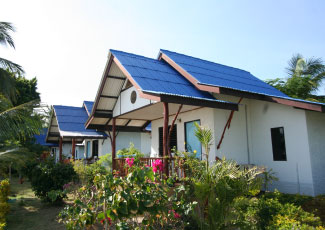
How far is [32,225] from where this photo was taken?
798 centimetres

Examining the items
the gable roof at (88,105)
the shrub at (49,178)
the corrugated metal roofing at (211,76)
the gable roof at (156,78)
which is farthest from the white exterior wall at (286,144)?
the gable roof at (88,105)

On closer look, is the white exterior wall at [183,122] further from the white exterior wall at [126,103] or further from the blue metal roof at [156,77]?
the white exterior wall at [126,103]

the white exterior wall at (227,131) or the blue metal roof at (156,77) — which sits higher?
the blue metal roof at (156,77)

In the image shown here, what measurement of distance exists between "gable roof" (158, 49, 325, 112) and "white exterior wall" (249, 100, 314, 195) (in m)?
0.63

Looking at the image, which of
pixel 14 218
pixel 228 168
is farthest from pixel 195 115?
pixel 14 218

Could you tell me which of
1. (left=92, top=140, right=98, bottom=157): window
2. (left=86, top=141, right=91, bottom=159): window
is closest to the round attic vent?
(left=92, top=140, right=98, bottom=157): window

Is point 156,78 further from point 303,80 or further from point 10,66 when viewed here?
point 303,80

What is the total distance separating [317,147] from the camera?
8.74m

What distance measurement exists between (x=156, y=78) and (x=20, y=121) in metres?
5.25

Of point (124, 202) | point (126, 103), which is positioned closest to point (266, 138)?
point (126, 103)

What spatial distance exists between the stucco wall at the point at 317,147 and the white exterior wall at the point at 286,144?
0.16m

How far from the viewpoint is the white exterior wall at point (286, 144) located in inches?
341

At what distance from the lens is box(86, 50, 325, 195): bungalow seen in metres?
8.56

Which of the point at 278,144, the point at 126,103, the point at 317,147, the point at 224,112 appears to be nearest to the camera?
the point at 317,147
